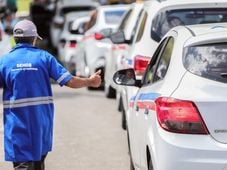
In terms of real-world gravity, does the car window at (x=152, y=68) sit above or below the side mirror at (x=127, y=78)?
above

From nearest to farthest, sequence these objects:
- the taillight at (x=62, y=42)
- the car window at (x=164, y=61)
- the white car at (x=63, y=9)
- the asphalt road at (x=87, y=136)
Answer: the car window at (x=164, y=61) < the asphalt road at (x=87, y=136) < the taillight at (x=62, y=42) < the white car at (x=63, y=9)

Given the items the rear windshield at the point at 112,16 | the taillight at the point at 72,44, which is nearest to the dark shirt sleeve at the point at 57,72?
the rear windshield at the point at 112,16

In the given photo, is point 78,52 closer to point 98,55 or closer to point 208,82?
point 98,55

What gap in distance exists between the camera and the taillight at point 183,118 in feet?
18.3

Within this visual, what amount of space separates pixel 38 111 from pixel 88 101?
8.73 meters

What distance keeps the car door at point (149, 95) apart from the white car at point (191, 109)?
19mm

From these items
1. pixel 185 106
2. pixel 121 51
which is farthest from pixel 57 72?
pixel 121 51

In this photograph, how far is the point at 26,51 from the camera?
Answer: 6574 millimetres

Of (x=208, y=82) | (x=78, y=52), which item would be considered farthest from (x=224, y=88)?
(x=78, y=52)

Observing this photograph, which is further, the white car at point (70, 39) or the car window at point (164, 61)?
the white car at point (70, 39)

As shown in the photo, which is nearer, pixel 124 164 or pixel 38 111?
pixel 38 111

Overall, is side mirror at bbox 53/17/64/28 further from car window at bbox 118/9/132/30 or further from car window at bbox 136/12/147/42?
car window at bbox 136/12/147/42

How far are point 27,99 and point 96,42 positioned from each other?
10239 millimetres

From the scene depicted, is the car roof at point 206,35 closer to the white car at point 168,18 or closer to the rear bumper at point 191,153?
the rear bumper at point 191,153
